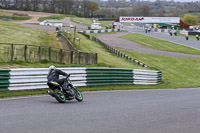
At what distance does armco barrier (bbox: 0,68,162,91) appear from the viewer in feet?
49.6

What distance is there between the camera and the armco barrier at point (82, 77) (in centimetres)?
1510

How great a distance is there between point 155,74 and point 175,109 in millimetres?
11539

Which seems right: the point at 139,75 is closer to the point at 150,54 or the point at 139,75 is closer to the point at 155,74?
the point at 155,74

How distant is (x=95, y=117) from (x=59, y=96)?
3.11 m

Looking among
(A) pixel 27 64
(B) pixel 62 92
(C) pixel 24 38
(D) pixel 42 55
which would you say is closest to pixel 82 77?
(A) pixel 27 64

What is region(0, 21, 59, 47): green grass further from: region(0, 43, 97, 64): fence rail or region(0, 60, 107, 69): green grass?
region(0, 60, 107, 69): green grass

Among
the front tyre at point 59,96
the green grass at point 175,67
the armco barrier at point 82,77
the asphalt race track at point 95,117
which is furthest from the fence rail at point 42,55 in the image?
the asphalt race track at point 95,117

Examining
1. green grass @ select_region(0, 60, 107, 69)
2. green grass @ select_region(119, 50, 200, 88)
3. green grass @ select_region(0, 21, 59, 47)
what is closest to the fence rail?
green grass @ select_region(0, 60, 107, 69)

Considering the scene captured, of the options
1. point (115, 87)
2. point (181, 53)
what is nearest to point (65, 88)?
point (115, 87)

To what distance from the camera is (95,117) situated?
32.6 feet

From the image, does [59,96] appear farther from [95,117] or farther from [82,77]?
[82,77]

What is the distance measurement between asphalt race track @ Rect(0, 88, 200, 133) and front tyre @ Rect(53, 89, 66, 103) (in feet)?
1.06

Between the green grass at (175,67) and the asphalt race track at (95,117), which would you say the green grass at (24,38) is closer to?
the green grass at (175,67)

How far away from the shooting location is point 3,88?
48.9 feet
